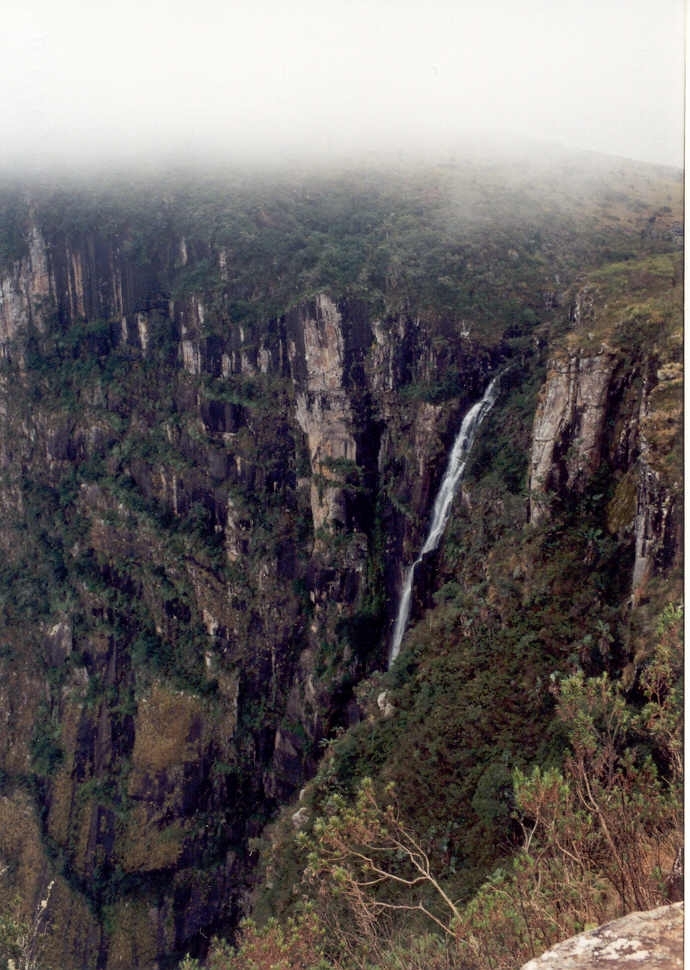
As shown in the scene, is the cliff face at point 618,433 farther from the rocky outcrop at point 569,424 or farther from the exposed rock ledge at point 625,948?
the exposed rock ledge at point 625,948

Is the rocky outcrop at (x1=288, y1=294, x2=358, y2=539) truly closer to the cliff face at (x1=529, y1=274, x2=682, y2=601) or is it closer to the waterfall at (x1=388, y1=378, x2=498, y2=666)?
the waterfall at (x1=388, y1=378, x2=498, y2=666)

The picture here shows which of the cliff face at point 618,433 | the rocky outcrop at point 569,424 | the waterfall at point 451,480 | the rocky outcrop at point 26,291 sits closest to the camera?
the cliff face at point 618,433

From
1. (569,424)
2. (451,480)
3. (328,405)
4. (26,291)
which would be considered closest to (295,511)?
(328,405)

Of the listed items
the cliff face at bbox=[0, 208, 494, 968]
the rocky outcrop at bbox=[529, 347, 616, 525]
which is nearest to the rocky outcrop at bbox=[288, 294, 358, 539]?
the cliff face at bbox=[0, 208, 494, 968]

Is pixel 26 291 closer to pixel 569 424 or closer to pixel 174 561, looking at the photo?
pixel 174 561

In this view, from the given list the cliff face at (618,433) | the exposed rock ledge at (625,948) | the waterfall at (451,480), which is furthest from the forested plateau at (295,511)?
the exposed rock ledge at (625,948)

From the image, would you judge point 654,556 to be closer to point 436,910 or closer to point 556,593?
point 556,593
